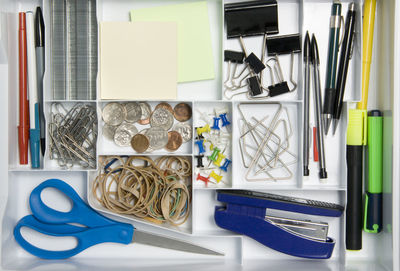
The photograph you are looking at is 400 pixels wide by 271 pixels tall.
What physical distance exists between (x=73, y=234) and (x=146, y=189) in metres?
0.41

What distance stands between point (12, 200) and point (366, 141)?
1754mm

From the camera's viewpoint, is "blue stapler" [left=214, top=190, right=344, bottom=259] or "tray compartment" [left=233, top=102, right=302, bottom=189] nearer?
"blue stapler" [left=214, top=190, right=344, bottom=259]

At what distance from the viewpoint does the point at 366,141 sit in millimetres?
1737

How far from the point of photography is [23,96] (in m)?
1.76

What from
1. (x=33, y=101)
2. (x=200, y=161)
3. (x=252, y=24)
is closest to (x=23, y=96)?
(x=33, y=101)

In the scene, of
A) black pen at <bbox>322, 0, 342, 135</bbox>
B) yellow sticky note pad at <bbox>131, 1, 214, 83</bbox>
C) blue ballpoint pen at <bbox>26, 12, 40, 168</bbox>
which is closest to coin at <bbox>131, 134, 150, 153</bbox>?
yellow sticky note pad at <bbox>131, 1, 214, 83</bbox>

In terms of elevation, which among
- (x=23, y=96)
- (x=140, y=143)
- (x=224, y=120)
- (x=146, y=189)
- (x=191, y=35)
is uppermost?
(x=191, y=35)

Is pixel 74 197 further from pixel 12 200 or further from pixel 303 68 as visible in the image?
pixel 303 68

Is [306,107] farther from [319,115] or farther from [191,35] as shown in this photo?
[191,35]

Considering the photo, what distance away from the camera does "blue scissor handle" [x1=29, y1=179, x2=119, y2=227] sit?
5.75ft

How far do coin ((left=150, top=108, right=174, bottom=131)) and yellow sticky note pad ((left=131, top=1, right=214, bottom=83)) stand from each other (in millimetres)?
192

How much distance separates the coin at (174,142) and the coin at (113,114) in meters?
0.26

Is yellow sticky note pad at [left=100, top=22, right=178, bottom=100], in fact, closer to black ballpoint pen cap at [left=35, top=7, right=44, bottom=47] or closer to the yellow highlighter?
black ballpoint pen cap at [left=35, top=7, right=44, bottom=47]

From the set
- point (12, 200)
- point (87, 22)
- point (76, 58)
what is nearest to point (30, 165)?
point (12, 200)
